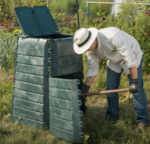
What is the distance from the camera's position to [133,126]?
12.1 ft

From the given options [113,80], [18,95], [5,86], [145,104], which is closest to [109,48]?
[113,80]

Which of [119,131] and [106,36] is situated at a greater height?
[106,36]

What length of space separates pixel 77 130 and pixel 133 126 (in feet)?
2.88

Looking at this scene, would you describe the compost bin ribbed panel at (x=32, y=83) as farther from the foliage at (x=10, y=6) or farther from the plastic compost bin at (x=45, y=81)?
the foliage at (x=10, y=6)

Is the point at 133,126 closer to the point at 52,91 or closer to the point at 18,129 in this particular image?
the point at 52,91

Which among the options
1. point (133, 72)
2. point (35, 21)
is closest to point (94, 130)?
point (133, 72)

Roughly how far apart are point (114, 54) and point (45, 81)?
84 centimetres

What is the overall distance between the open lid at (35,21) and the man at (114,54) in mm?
696

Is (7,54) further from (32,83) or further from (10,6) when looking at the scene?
(10,6)

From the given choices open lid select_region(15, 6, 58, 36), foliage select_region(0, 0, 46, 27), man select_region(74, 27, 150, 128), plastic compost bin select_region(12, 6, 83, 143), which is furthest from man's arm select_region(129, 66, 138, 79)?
foliage select_region(0, 0, 46, 27)

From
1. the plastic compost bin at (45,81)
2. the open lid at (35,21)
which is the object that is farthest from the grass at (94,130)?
the open lid at (35,21)

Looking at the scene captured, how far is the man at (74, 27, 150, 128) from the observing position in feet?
10.2

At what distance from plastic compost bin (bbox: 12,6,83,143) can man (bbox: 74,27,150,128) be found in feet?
0.80

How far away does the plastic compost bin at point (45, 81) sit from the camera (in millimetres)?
3180
